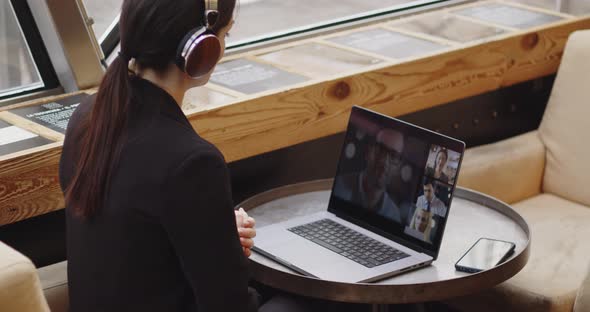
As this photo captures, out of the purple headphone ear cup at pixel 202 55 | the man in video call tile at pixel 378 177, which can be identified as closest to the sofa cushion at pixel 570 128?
the man in video call tile at pixel 378 177

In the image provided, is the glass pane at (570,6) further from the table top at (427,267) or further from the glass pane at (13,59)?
the glass pane at (13,59)

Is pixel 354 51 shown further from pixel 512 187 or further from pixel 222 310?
pixel 222 310

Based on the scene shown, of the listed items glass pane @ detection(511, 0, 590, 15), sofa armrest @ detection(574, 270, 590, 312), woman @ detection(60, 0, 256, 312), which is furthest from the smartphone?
glass pane @ detection(511, 0, 590, 15)

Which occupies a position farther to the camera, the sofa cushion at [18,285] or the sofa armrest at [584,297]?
the sofa armrest at [584,297]

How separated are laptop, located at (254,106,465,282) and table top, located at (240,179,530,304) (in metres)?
0.04

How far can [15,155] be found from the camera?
7.45 feet

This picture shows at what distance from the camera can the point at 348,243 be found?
230 centimetres

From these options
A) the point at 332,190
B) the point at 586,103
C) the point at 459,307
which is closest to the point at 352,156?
the point at 332,190

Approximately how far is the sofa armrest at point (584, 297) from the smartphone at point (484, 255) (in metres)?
0.31

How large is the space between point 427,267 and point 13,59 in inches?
58.2

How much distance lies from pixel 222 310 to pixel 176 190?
0.26m

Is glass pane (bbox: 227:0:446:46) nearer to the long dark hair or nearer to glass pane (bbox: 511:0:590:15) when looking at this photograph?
glass pane (bbox: 511:0:590:15)

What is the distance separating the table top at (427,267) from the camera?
2.09m

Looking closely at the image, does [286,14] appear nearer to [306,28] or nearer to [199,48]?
[306,28]
